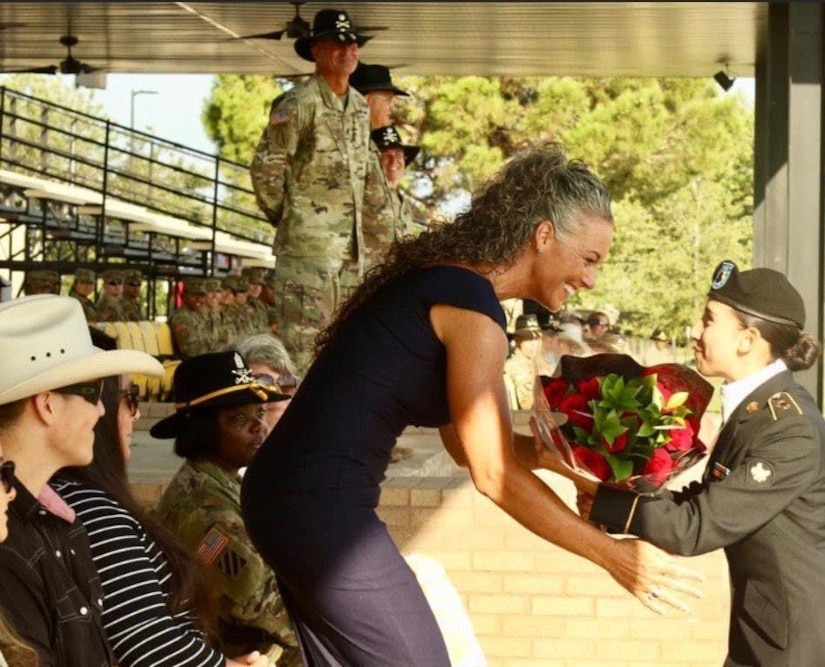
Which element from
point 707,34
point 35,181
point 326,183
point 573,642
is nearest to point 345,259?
point 326,183

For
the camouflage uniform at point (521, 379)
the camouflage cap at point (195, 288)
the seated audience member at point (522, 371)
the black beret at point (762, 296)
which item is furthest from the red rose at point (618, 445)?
the camouflage cap at point (195, 288)

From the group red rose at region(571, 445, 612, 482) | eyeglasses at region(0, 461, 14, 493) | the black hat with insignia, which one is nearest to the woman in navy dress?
red rose at region(571, 445, 612, 482)

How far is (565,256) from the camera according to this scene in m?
3.86

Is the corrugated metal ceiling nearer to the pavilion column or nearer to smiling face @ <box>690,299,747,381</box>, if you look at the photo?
the pavilion column

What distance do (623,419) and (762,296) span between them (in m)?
0.92

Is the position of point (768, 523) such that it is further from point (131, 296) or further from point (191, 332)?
point (131, 296)

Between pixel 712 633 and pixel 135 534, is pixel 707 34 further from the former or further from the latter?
pixel 135 534

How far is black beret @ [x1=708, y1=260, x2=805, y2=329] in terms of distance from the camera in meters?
4.66

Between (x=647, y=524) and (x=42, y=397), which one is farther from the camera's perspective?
(x=647, y=524)

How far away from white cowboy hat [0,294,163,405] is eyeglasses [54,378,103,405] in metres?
0.02

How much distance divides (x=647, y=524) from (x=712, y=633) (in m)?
2.93

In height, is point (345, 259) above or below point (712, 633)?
above

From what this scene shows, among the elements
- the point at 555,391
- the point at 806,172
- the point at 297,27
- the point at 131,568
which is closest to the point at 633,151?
the point at 297,27

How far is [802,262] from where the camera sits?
10.7 metres
